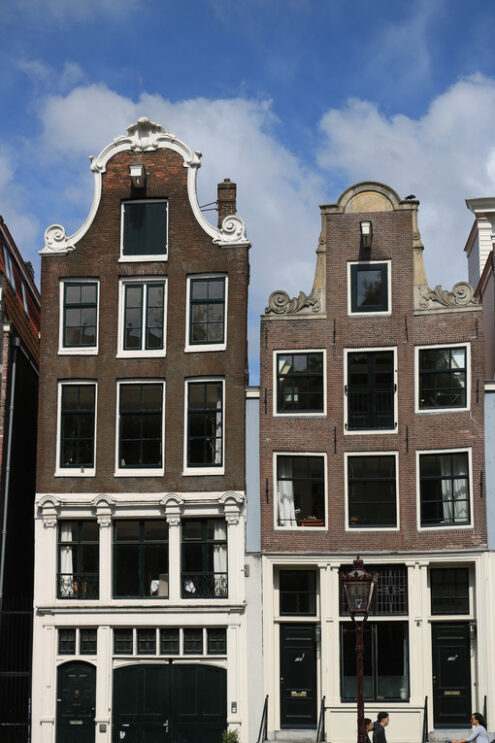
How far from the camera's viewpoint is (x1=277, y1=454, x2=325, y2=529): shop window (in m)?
30.9

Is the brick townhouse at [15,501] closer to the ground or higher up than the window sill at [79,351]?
closer to the ground

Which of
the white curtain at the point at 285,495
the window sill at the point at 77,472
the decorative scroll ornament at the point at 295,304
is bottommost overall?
the white curtain at the point at 285,495

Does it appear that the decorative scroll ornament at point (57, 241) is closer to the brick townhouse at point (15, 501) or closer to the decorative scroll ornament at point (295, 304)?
the brick townhouse at point (15, 501)

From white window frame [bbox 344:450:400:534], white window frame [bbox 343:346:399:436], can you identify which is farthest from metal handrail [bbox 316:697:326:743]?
white window frame [bbox 343:346:399:436]

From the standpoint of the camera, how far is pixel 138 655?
30453mm

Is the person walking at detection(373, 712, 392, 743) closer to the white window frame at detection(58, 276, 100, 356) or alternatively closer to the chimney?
the white window frame at detection(58, 276, 100, 356)

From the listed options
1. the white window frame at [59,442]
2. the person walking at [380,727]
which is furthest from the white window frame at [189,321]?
the person walking at [380,727]

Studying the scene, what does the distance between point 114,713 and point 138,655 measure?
1.68m

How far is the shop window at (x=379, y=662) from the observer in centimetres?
2984

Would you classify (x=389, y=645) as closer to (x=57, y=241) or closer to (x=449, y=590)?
(x=449, y=590)

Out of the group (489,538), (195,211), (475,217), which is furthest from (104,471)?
(475,217)

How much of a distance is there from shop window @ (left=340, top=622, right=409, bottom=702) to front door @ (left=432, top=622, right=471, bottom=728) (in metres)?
0.83

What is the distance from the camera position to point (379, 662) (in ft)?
98.6

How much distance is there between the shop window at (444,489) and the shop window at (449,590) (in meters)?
1.39
